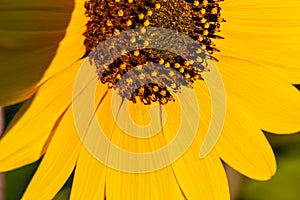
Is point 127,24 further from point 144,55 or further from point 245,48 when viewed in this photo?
point 245,48

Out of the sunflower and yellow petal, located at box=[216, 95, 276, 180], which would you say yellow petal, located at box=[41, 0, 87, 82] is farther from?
yellow petal, located at box=[216, 95, 276, 180]

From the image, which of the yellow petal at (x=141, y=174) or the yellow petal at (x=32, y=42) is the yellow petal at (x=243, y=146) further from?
the yellow petal at (x=32, y=42)

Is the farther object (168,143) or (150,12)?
(168,143)

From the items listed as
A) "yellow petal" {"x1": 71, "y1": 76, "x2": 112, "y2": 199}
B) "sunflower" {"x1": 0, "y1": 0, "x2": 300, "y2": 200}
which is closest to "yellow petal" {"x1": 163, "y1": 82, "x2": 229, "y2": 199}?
"sunflower" {"x1": 0, "y1": 0, "x2": 300, "y2": 200}

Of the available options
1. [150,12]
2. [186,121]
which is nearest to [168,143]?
[186,121]

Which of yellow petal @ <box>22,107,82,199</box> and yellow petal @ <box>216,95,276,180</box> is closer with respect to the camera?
yellow petal @ <box>22,107,82,199</box>

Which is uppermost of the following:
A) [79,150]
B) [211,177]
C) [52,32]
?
[52,32]

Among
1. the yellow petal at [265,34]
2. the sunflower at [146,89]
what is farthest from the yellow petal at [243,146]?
the yellow petal at [265,34]
